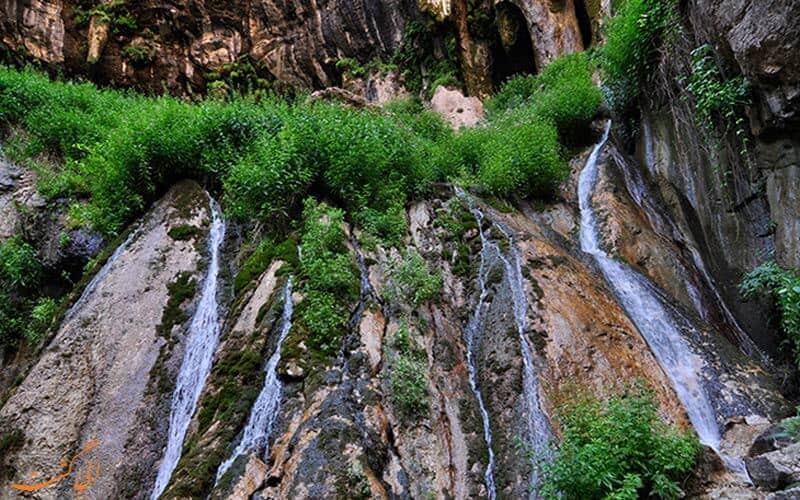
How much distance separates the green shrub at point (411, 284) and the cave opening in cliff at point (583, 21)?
13.4m

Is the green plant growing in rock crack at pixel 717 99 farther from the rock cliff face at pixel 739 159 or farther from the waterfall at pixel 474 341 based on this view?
the waterfall at pixel 474 341

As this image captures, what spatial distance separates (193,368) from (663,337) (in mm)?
6163

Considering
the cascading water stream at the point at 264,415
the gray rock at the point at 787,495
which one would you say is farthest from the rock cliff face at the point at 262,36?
the gray rock at the point at 787,495

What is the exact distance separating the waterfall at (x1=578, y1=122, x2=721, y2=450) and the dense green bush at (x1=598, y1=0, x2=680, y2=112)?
3756mm

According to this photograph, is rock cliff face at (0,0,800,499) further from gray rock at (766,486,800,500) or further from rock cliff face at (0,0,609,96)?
rock cliff face at (0,0,609,96)

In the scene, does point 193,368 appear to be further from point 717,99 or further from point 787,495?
point 717,99

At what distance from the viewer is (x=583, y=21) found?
658 inches

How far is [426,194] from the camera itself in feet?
28.4

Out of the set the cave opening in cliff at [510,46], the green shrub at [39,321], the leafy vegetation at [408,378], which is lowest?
the leafy vegetation at [408,378]

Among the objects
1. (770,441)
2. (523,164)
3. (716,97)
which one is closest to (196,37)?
(523,164)

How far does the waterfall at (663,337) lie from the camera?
5600 mm

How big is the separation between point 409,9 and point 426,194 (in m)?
12.6

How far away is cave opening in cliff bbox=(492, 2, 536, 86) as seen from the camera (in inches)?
647

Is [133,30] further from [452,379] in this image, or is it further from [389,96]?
[452,379]
